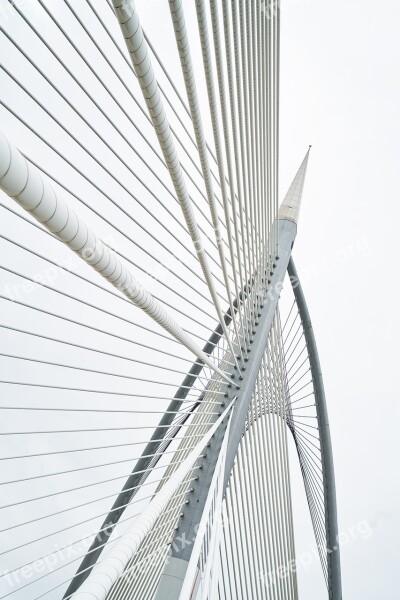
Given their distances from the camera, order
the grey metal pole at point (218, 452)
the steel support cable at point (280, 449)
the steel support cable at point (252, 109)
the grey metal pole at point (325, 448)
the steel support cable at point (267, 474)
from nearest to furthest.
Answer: the steel support cable at point (252, 109) → the grey metal pole at point (218, 452) → the steel support cable at point (267, 474) → the steel support cable at point (280, 449) → the grey metal pole at point (325, 448)

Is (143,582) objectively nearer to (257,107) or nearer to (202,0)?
(257,107)

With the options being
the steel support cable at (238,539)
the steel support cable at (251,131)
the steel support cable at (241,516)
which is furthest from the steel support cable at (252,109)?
the steel support cable at (238,539)

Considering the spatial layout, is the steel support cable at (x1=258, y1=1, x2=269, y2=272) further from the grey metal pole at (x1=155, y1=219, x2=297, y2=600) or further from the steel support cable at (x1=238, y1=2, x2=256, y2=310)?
the grey metal pole at (x1=155, y1=219, x2=297, y2=600)

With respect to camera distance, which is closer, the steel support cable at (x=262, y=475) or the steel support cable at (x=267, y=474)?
the steel support cable at (x=262, y=475)

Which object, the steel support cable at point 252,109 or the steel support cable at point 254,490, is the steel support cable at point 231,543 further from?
the steel support cable at point 252,109

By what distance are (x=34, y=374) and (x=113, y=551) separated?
17575 mm

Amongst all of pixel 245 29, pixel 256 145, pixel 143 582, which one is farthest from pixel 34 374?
pixel 245 29

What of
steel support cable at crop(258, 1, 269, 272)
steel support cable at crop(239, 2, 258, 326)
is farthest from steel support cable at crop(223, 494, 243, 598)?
steel support cable at crop(258, 1, 269, 272)

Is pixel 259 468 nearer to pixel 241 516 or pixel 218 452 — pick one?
pixel 241 516

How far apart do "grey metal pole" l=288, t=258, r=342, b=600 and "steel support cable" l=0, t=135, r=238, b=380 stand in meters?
9.31

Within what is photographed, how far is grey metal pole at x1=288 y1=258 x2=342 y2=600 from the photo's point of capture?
40.1 ft

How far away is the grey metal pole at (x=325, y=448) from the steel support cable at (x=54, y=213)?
30.6 feet

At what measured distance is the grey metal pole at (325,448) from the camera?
40.1ft

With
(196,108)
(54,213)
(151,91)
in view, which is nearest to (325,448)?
(196,108)
